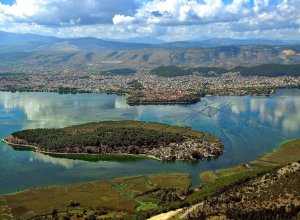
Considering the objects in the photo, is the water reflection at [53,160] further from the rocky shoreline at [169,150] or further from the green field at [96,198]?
the green field at [96,198]

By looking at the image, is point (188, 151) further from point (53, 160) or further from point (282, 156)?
point (53, 160)

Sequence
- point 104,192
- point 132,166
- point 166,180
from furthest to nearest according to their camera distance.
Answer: point 132,166
point 166,180
point 104,192

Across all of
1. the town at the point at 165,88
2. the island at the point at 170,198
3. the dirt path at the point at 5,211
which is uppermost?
the town at the point at 165,88

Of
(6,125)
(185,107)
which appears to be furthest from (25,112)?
(185,107)

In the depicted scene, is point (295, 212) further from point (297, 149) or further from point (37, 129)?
point (37, 129)

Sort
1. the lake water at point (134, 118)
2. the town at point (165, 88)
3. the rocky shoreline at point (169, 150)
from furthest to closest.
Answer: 1. the town at point (165, 88)
2. the rocky shoreline at point (169, 150)
3. the lake water at point (134, 118)

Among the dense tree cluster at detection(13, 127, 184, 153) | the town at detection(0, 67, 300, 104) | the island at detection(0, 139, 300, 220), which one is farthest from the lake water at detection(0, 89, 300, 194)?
the town at detection(0, 67, 300, 104)

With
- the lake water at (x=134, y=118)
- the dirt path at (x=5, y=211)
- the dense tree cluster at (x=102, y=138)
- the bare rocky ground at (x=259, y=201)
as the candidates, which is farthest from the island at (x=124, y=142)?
the dirt path at (x=5, y=211)

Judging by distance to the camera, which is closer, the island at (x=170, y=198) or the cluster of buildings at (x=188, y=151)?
the island at (x=170, y=198)
